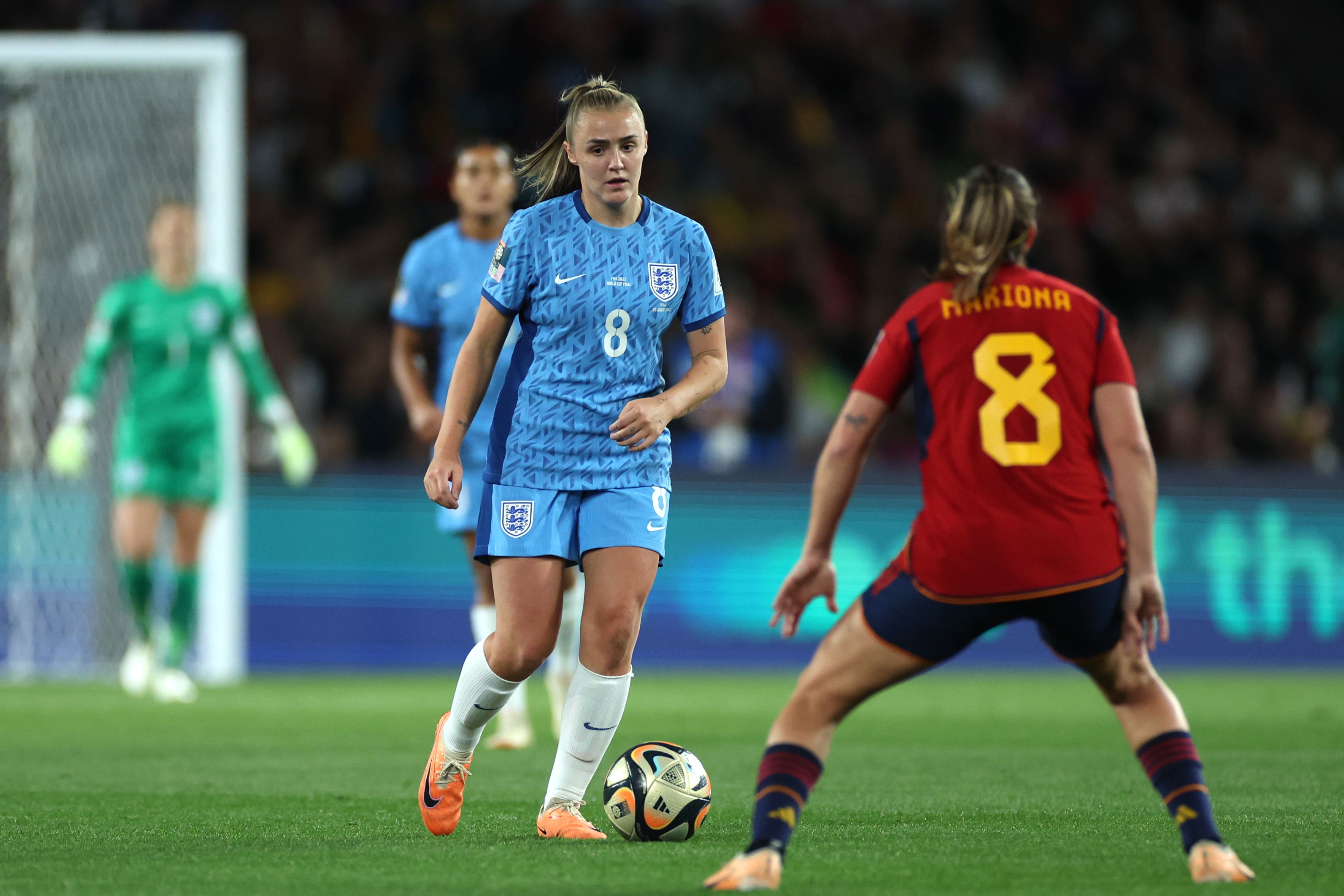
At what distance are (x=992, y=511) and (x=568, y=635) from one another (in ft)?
15.1

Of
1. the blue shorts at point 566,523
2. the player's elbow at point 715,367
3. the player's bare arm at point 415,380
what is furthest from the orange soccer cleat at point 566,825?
the player's bare arm at point 415,380

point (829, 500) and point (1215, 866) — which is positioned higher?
point (829, 500)

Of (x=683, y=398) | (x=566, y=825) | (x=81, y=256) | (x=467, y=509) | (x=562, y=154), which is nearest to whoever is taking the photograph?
(x=683, y=398)

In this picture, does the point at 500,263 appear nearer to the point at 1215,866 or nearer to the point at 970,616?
the point at 970,616

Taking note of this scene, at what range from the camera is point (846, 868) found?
4707 mm

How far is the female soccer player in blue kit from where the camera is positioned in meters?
5.30

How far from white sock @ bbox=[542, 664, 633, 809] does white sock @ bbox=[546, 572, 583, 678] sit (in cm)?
291

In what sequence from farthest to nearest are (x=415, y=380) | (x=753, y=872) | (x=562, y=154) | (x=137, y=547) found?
1. (x=137, y=547)
2. (x=415, y=380)
3. (x=562, y=154)
4. (x=753, y=872)

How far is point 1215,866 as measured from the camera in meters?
4.28

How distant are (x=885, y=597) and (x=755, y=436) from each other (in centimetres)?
1047

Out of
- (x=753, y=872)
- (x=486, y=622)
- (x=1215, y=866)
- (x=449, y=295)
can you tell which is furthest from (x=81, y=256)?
(x=1215, y=866)

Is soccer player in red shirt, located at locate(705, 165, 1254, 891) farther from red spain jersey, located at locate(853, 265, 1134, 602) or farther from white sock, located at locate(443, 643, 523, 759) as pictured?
white sock, located at locate(443, 643, 523, 759)

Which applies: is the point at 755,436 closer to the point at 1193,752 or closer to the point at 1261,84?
the point at 1261,84

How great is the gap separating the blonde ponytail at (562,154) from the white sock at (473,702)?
1390 mm
